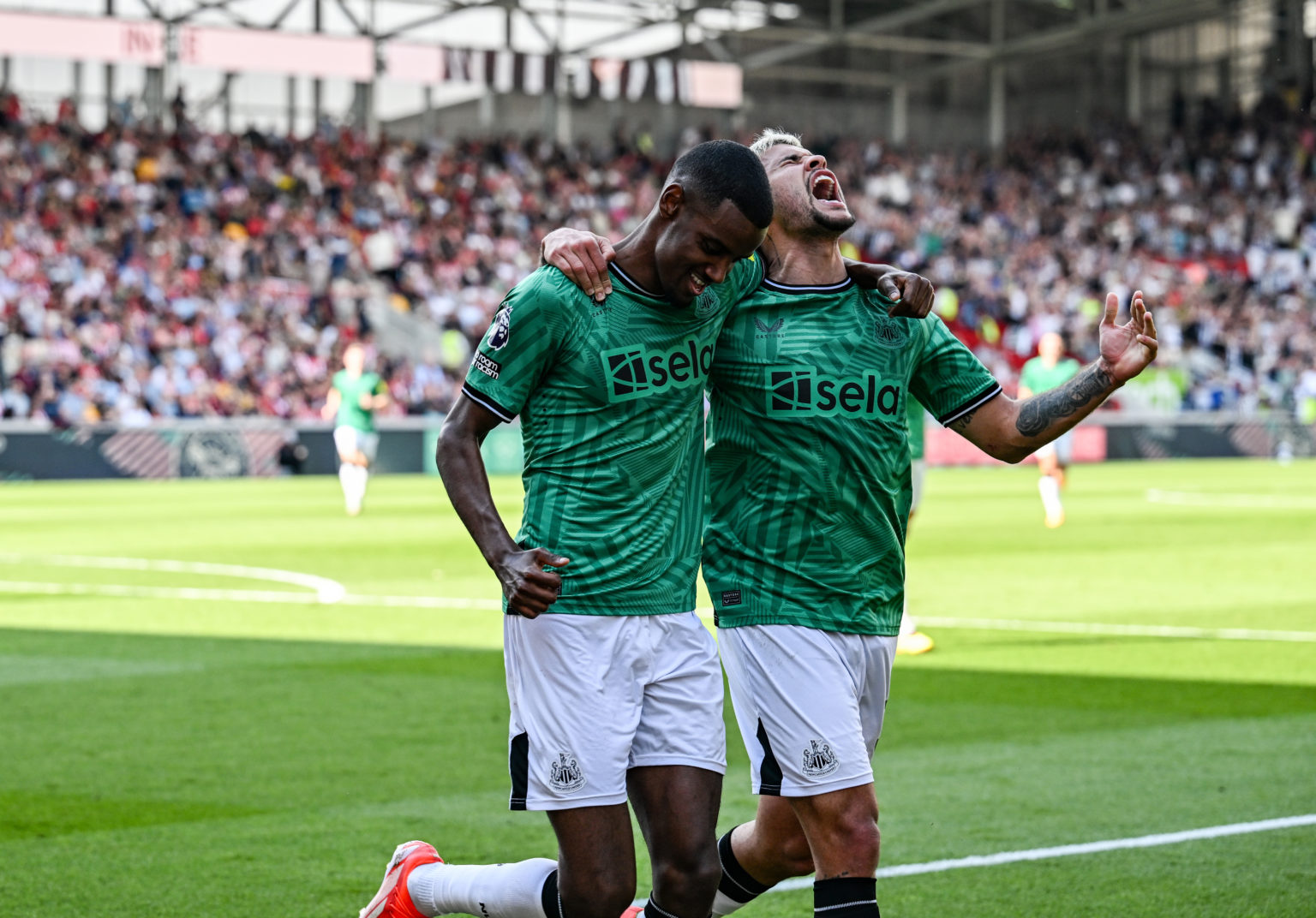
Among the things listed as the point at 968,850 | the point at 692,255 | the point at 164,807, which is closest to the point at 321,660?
the point at 164,807

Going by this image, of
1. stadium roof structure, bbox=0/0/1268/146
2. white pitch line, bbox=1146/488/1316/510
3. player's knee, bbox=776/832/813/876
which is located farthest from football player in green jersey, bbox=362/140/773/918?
stadium roof structure, bbox=0/0/1268/146

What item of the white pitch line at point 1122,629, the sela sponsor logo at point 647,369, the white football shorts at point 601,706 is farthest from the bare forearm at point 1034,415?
the white pitch line at point 1122,629

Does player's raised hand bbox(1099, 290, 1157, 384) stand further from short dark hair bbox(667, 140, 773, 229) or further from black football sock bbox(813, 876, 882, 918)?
black football sock bbox(813, 876, 882, 918)

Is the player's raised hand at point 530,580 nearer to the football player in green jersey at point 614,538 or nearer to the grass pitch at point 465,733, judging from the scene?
the football player in green jersey at point 614,538

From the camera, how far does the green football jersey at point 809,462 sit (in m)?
4.46

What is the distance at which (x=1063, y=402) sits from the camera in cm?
471

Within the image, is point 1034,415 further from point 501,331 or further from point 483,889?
point 483,889

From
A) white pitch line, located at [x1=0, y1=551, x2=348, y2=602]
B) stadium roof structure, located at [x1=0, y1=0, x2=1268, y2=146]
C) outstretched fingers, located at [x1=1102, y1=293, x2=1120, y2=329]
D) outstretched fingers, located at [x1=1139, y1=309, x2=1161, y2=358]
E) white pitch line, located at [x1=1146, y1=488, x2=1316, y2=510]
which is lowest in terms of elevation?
white pitch line, located at [x1=1146, y1=488, x2=1316, y2=510]

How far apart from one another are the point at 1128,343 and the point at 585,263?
153 cm

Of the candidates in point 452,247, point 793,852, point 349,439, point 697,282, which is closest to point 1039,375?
point 349,439

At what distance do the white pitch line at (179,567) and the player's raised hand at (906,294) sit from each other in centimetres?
1080

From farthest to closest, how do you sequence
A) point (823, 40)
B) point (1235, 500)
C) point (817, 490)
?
point (823, 40) → point (1235, 500) → point (817, 490)

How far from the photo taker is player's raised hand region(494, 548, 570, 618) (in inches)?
155

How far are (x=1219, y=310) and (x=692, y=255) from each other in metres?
43.2
